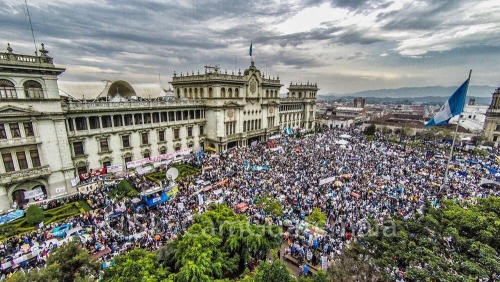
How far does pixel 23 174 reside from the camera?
2573 cm

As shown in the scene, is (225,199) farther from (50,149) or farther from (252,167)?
(50,149)

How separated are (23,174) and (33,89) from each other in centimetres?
963

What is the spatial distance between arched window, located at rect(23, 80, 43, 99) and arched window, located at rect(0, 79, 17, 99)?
0.98 m

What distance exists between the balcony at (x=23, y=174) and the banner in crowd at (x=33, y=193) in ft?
4.84

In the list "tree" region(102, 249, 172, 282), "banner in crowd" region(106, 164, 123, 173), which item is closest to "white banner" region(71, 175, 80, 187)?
"banner in crowd" region(106, 164, 123, 173)

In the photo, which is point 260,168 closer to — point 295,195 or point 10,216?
point 295,195

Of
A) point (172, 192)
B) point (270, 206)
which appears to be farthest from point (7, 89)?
point (270, 206)

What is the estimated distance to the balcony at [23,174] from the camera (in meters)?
24.7

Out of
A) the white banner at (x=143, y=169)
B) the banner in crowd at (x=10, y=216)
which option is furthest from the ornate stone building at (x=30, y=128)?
the white banner at (x=143, y=169)

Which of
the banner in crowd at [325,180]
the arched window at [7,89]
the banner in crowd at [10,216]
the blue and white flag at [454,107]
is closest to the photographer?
the banner in crowd at [10,216]

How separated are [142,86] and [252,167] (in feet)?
109

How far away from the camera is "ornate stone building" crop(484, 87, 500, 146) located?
56347 mm

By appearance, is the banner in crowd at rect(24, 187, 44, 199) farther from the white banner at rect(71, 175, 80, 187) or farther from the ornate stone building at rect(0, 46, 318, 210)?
the white banner at rect(71, 175, 80, 187)

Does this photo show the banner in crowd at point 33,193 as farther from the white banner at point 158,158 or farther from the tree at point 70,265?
the tree at point 70,265
